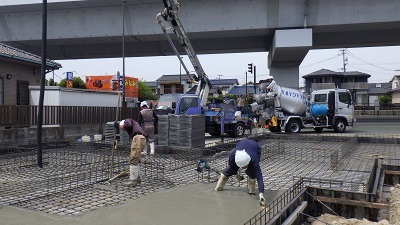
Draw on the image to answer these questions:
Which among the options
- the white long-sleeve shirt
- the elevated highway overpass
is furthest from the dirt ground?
the elevated highway overpass

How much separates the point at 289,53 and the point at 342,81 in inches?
1289

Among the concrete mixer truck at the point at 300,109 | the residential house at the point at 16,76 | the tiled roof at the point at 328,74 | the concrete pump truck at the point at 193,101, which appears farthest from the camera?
the tiled roof at the point at 328,74

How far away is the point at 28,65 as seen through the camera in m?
15.0

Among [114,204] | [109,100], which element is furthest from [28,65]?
[114,204]

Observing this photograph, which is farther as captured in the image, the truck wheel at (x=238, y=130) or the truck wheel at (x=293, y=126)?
the truck wheel at (x=293, y=126)

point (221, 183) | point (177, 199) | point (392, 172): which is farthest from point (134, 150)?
point (392, 172)

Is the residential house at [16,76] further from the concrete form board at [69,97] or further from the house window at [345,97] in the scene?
the house window at [345,97]

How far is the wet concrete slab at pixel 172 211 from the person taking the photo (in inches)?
170

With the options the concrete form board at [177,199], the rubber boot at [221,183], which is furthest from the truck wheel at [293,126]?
the rubber boot at [221,183]

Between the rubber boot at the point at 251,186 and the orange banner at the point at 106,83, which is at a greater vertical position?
the orange banner at the point at 106,83

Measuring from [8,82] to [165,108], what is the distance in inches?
236

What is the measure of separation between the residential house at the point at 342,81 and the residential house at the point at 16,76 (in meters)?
36.8

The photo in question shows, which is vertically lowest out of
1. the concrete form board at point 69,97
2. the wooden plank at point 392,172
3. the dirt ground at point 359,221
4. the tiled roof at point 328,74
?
the dirt ground at point 359,221

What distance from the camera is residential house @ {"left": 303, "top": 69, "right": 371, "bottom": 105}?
46750 mm
